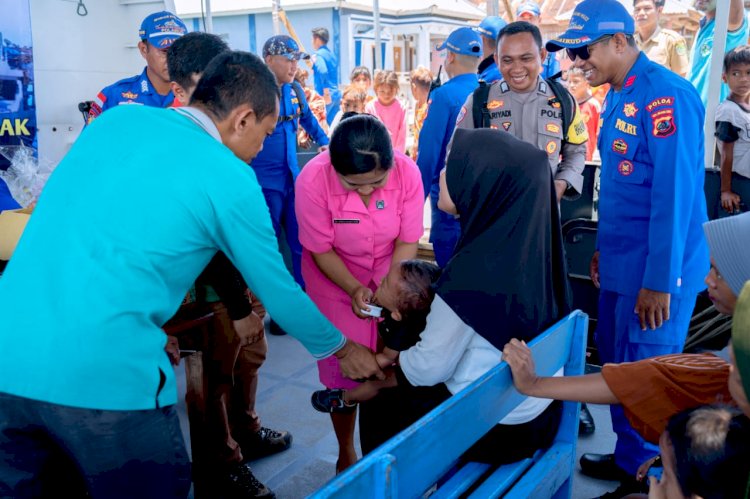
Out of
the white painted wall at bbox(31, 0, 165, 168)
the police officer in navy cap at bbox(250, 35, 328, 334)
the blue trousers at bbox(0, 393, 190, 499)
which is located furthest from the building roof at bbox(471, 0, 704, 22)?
the blue trousers at bbox(0, 393, 190, 499)

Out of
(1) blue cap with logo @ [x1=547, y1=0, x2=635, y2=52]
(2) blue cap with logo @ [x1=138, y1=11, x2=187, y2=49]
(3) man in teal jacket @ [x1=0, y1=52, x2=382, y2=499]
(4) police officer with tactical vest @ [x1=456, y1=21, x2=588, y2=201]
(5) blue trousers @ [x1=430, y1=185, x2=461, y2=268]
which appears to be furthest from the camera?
(5) blue trousers @ [x1=430, y1=185, x2=461, y2=268]

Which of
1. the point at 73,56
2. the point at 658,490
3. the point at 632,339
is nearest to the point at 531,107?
the point at 632,339

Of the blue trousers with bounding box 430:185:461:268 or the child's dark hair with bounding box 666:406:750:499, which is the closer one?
the child's dark hair with bounding box 666:406:750:499

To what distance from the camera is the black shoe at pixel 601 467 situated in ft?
9.55

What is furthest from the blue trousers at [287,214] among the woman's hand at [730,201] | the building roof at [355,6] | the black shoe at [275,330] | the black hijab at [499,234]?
the building roof at [355,6]

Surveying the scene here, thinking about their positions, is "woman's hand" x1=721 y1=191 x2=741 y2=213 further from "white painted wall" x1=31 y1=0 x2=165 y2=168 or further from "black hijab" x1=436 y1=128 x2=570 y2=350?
"white painted wall" x1=31 y1=0 x2=165 y2=168

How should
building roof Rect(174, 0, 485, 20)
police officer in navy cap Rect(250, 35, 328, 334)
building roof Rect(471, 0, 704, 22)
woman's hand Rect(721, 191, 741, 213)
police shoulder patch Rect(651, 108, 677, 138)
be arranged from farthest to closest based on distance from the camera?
building roof Rect(174, 0, 485, 20) → building roof Rect(471, 0, 704, 22) → woman's hand Rect(721, 191, 741, 213) → police officer in navy cap Rect(250, 35, 328, 334) → police shoulder patch Rect(651, 108, 677, 138)

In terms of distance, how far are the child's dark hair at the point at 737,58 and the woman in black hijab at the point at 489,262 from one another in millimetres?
3468

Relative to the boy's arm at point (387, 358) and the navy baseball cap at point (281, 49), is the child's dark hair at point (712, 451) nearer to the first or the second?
the boy's arm at point (387, 358)

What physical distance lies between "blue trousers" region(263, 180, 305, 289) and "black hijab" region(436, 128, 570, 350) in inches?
101

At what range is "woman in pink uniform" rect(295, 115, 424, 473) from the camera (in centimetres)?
240

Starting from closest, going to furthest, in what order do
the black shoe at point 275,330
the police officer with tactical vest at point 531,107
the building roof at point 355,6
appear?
the police officer with tactical vest at point 531,107 < the black shoe at point 275,330 < the building roof at point 355,6

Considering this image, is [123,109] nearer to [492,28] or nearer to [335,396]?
[335,396]

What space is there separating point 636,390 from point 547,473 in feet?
1.52
